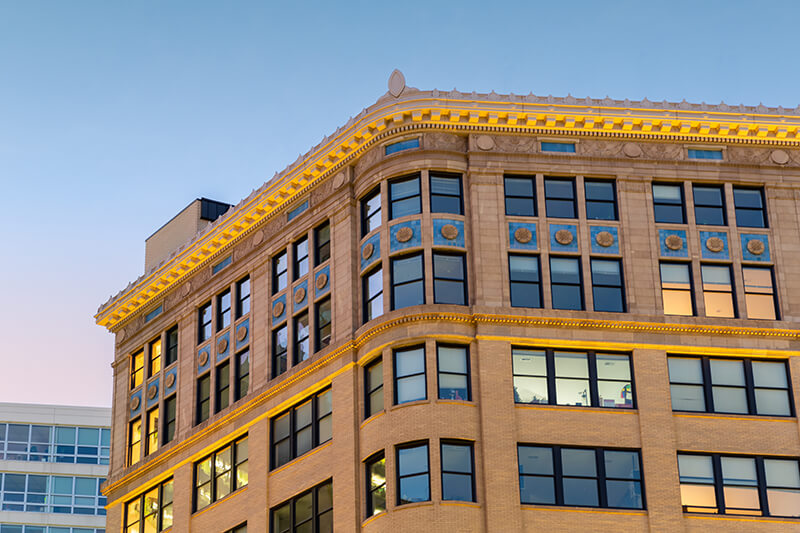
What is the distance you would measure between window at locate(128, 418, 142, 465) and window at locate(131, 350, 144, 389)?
186 cm

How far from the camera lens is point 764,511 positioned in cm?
5238

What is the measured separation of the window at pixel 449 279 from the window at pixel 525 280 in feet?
5.65

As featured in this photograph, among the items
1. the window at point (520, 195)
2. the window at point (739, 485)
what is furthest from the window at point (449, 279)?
the window at point (739, 485)

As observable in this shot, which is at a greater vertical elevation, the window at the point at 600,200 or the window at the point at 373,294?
the window at the point at 600,200

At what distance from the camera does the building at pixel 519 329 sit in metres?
51.9

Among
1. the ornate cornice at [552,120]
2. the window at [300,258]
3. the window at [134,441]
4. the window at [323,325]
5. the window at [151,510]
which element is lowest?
the window at [151,510]

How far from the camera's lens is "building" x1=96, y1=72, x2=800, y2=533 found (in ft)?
170

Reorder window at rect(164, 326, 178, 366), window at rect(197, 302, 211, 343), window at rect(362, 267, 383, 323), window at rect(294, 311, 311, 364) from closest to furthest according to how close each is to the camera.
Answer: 1. window at rect(362, 267, 383, 323)
2. window at rect(294, 311, 311, 364)
3. window at rect(197, 302, 211, 343)
4. window at rect(164, 326, 178, 366)

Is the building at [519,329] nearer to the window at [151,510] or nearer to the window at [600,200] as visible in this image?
the window at [600,200]

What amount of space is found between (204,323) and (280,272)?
5.46m

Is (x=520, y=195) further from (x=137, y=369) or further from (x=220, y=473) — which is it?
(x=137, y=369)

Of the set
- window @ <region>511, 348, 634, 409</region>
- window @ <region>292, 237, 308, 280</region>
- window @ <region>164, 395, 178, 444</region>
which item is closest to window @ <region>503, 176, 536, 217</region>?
window @ <region>511, 348, 634, 409</region>

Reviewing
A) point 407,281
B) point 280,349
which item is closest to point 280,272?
point 280,349

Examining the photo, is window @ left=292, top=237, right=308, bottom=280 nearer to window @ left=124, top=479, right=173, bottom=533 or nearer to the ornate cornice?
the ornate cornice
